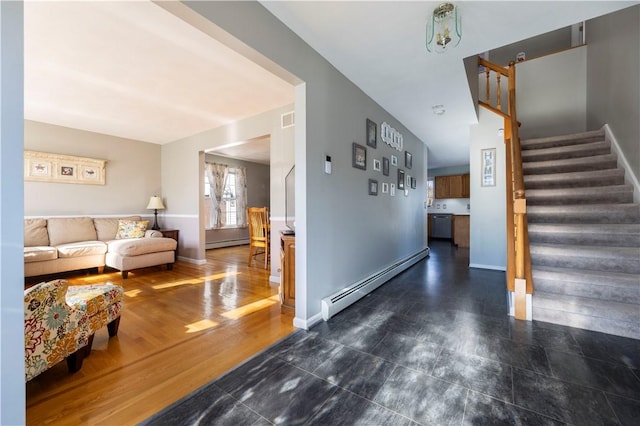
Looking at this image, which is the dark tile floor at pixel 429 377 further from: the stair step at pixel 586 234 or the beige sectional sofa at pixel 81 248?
the beige sectional sofa at pixel 81 248

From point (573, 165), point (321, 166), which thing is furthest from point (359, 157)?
point (573, 165)

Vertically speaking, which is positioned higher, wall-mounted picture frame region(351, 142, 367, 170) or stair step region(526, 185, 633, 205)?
wall-mounted picture frame region(351, 142, 367, 170)

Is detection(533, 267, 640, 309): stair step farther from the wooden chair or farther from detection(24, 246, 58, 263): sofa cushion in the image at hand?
detection(24, 246, 58, 263): sofa cushion

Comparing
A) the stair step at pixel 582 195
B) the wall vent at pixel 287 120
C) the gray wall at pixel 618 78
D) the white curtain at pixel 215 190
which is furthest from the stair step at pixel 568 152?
the white curtain at pixel 215 190

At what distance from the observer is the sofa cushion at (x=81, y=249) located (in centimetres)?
402

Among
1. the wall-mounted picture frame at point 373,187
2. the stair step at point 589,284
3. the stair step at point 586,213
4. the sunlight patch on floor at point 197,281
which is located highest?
the wall-mounted picture frame at point 373,187

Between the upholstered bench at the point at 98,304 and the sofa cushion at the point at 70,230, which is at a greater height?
the sofa cushion at the point at 70,230

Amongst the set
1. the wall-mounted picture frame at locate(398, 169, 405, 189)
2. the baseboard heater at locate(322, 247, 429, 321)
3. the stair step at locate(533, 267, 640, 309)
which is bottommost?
the baseboard heater at locate(322, 247, 429, 321)

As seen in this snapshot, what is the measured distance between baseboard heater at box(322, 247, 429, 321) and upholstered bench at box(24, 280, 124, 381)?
5.80 feet

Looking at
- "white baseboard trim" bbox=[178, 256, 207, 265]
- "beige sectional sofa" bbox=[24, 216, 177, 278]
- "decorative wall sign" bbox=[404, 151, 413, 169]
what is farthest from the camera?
"white baseboard trim" bbox=[178, 256, 207, 265]

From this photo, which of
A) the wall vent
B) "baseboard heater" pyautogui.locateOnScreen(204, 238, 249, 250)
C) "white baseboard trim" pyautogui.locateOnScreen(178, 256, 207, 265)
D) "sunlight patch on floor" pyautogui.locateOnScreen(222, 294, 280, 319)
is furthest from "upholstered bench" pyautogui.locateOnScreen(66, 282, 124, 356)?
"baseboard heater" pyautogui.locateOnScreen(204, 238, 249, 250)

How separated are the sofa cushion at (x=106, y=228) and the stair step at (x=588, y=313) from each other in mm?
6466

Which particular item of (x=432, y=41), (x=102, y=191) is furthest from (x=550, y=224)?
(x=102, y=191)

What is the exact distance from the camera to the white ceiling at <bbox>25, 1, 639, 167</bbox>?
1956 mm
